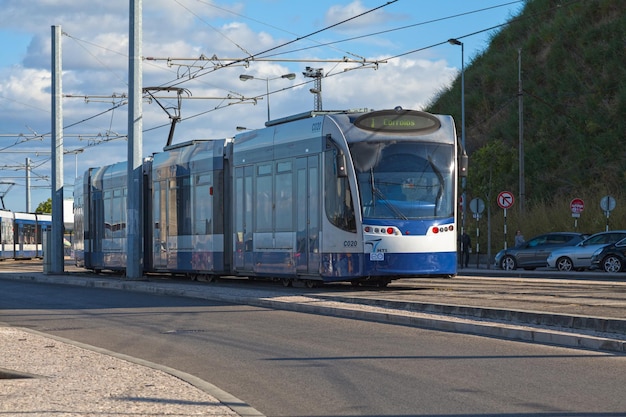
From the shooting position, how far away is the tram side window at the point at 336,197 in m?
22.0

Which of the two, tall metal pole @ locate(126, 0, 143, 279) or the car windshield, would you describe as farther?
the car windshield

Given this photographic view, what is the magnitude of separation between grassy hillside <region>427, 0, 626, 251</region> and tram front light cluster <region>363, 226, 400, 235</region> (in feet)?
89.0

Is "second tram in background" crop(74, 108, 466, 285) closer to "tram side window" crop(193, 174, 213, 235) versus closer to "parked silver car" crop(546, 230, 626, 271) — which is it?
"tram side window" crop(193, 174, 213, 235)

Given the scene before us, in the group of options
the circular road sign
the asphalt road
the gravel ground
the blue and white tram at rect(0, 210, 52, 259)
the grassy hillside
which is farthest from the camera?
the blue and white tram at rect(0, 210, 52, 259)

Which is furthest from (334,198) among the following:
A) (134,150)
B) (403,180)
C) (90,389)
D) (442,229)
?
(90,389)

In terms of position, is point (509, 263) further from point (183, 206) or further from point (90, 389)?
point (90, 389)

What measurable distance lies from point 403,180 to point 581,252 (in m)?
18.1

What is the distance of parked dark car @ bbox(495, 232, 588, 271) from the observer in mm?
41062

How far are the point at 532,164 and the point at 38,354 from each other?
2000 inches

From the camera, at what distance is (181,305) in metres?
21.7

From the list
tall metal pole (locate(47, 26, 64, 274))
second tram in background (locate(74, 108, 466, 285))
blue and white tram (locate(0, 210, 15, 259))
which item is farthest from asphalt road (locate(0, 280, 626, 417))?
blue and white tram (locate(0, 210, 15, 259))

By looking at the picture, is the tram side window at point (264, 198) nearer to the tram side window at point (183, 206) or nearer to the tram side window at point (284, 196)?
the tram side window at point (284, 196)

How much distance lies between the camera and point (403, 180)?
870 inches

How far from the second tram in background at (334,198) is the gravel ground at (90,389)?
958cm
